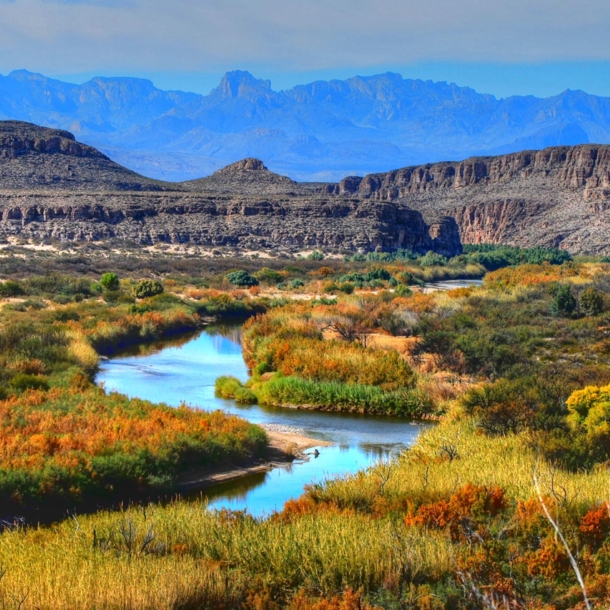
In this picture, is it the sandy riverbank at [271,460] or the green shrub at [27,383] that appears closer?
the sandy riverbank at [271,460]

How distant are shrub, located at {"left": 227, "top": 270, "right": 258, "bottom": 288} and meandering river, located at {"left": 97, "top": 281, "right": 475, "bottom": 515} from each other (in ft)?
60.3

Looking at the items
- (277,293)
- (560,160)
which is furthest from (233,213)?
(560,160)

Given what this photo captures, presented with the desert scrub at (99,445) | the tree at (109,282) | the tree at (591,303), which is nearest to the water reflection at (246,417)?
the desert scrub at (99,445)

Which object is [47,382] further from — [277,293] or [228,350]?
[277,293]

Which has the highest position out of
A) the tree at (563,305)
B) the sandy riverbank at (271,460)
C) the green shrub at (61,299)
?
the tree at (563,305)

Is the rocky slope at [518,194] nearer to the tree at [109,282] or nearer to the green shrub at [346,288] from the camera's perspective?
the green shrub at [346,288]

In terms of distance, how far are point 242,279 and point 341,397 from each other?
31.8m

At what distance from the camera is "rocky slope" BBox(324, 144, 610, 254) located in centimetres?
11712

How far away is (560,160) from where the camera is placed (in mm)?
140000

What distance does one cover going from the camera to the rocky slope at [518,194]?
11712cm

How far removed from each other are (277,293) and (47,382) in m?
30.4

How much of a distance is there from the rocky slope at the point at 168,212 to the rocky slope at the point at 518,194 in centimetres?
1862

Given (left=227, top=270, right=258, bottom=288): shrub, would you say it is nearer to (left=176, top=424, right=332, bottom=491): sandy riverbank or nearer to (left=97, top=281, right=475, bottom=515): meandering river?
(left=97, top=281, right=475, bottom=515): meandering river

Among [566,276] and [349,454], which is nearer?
[349,454]
